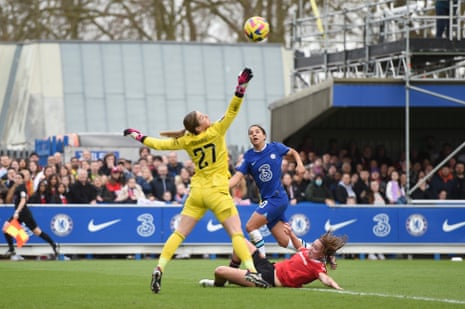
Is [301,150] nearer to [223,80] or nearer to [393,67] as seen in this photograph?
[393,67]

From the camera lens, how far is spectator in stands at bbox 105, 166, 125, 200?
2438cm

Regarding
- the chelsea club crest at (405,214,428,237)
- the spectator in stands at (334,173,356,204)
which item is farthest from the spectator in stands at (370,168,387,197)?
the chelsea club crest at (405,214,428,237)

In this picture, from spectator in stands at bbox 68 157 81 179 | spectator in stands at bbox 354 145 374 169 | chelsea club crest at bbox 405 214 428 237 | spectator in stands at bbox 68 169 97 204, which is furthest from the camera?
spectator in stands at bbox 354 145 374 169

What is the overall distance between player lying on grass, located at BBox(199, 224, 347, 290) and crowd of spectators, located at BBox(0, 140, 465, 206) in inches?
423

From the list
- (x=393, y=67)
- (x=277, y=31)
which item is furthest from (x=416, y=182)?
(x=277, y=31)

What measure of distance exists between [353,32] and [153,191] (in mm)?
18287

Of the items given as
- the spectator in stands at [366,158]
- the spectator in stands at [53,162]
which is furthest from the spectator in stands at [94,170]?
the spectator in stands at [366,158]

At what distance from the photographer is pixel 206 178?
519 inches

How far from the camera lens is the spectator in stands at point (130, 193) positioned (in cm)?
2412

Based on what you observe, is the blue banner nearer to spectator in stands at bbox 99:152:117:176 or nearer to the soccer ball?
spectator in stands at bbox 99:152:117:176

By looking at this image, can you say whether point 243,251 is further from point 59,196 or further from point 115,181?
point 115,181

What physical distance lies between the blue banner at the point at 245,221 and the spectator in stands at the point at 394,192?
1151 mm

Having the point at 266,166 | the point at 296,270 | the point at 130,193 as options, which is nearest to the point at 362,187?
the point at 130,193

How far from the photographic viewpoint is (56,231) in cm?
2334
